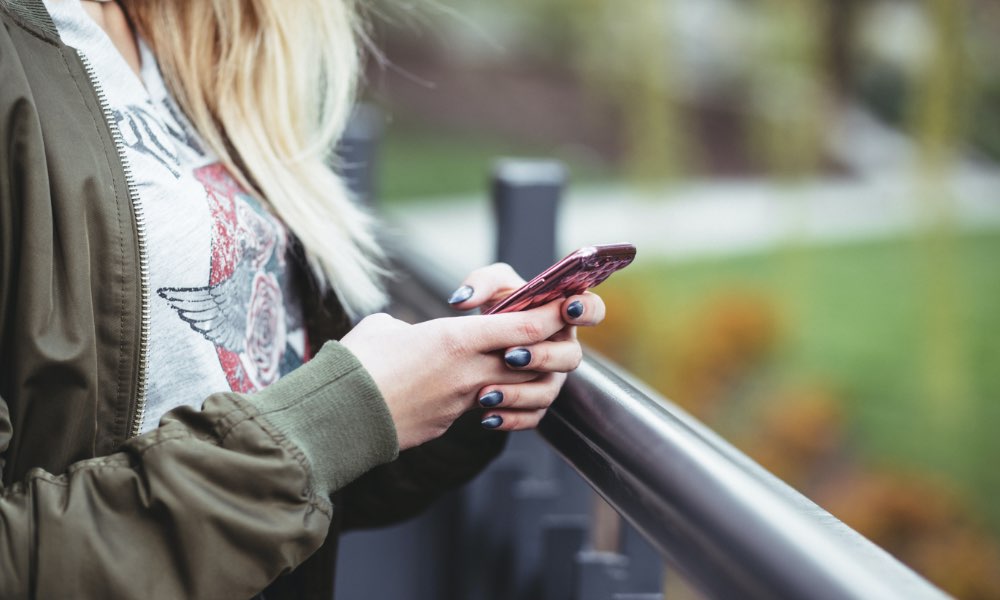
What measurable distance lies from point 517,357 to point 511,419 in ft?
0.29

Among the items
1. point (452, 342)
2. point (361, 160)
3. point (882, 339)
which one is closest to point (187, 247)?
point (452, 342)

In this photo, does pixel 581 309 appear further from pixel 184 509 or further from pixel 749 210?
pixel 749 210

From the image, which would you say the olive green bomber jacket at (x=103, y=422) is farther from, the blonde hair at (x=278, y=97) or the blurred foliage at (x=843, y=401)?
the blurred foliage at (x=843, y=401)

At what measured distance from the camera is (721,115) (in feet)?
47.0

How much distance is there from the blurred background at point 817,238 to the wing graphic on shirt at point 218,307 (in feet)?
1.82

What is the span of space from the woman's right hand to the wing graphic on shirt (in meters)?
0.19

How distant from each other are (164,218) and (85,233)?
0.11 metres

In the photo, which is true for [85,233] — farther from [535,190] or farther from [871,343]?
[871,343]

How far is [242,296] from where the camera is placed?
3.71ft

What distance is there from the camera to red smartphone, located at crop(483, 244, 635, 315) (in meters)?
0.92

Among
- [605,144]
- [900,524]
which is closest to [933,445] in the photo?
[900,524]

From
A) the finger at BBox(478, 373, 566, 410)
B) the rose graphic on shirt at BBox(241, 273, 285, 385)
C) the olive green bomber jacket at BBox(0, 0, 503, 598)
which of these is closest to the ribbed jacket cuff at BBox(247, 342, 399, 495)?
the olive green bomber jacket at BBox(0, 0, 503, 598)

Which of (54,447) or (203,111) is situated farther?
(203,111)

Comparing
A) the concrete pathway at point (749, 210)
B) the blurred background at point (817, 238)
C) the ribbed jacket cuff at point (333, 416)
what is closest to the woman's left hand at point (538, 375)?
the ribbed jacket cuff at point (333, 416)
